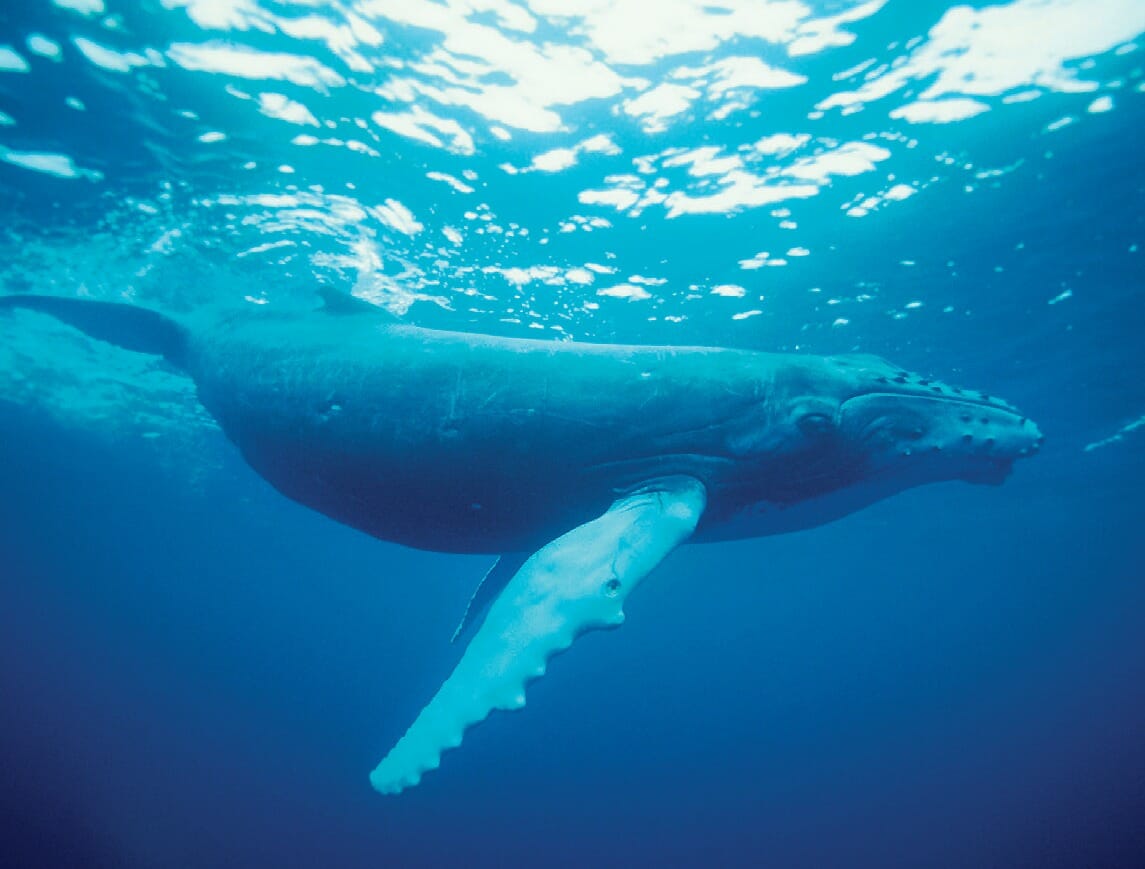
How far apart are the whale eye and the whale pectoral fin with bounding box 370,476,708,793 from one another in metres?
1.19

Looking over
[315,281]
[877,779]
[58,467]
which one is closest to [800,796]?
[877,779]

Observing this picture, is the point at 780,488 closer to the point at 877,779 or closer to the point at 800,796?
the point at 800,796

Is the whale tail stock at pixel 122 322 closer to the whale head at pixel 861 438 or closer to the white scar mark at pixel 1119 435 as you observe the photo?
the whale head at pixel 861 438

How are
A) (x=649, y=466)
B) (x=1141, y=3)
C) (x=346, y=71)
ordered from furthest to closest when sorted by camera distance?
(x=346, y=71) < (x=1141, y=3) < (x=649, y=466)

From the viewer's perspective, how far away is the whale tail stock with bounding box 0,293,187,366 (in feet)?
29.1

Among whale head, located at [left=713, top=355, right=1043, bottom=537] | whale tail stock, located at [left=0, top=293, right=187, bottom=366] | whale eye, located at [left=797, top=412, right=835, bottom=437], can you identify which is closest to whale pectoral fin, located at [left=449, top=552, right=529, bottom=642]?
whale head, located at [left=713, top=355, right=1043, bottom=537]

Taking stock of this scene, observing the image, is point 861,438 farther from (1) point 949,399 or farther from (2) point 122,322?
(2) point 122,322

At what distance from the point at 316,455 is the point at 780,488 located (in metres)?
4.06

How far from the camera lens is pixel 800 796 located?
40719 mm

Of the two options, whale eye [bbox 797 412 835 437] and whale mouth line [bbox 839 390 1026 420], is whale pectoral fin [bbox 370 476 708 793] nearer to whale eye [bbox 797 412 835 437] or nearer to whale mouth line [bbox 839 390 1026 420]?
whale eye [bbox 797 412 835 437]

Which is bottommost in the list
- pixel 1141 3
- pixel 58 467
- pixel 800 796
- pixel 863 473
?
pixel 800 796

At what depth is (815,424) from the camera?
4.71m

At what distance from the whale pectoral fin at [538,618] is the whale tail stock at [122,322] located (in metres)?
7.54

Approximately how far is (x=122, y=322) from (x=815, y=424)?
9912 millimetres
